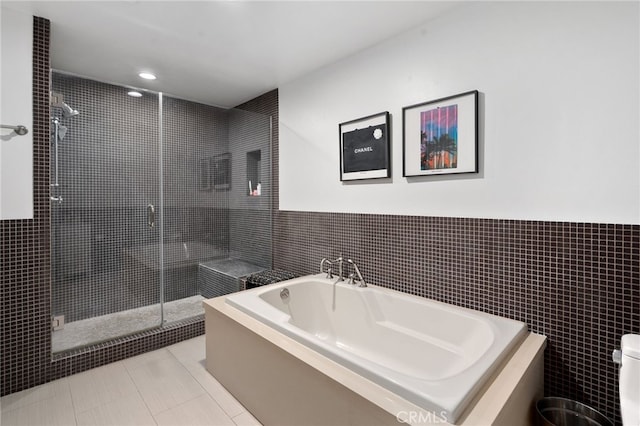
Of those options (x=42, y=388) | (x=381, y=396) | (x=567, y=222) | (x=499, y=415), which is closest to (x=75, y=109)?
(x=42, y=388)

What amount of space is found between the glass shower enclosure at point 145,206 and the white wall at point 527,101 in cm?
154

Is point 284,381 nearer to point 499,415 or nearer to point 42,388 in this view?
point 499,415

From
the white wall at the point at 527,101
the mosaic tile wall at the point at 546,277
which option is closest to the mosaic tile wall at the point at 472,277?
the mosaic tile wall at the point at 546,277

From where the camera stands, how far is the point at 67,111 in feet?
8.09

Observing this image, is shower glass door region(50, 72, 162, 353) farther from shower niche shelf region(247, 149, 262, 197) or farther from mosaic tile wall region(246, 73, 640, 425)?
mosaic tile wall region(246, 73, 640, 425)

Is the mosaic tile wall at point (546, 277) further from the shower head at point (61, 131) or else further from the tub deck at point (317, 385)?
the shower head at point (61, 131)

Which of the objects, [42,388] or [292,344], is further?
[42,388]

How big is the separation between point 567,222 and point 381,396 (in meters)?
1.36

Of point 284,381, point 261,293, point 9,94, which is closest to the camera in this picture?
point 284,381

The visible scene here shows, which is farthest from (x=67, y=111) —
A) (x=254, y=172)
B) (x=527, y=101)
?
(x=527, y=101)

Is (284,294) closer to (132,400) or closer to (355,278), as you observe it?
(355,278)

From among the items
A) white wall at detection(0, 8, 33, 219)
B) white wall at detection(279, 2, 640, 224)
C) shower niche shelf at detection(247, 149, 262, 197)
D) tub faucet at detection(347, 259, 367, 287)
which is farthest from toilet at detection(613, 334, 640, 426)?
white wall at detection(0, 8, 33, 219)

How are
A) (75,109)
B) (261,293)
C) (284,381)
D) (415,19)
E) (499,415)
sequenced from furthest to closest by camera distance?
(75,109)
(261,293)
(415,19)
(284,381)
(499,415)

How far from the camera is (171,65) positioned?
291 cm
